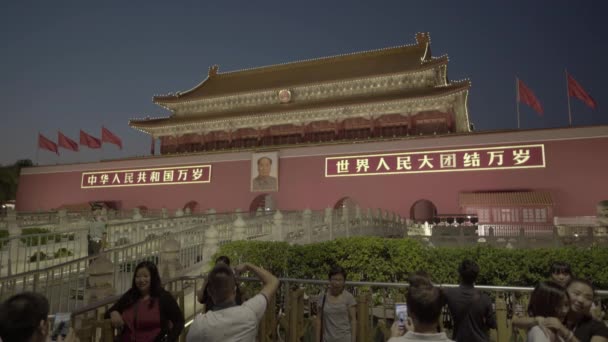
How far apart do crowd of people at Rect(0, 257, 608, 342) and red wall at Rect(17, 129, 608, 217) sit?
15.5m

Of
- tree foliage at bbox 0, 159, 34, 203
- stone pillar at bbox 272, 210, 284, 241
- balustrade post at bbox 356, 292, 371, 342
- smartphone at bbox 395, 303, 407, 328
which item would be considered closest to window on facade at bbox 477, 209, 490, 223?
stone pillar at bbox 272, 210, 284, 241

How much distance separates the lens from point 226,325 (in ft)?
8.27

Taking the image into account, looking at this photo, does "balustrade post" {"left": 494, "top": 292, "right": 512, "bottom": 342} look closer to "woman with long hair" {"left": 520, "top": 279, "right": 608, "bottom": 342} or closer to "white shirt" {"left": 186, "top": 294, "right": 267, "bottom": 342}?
"woman with long hair" {"left": 520, "top": 279, "right": 608, "bottom": 342}

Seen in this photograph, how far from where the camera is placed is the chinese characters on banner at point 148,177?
25.1 metres

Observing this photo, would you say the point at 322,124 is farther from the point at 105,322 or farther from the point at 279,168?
the point at 105,322

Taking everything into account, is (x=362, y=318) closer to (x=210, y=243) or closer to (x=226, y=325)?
(x=226, y=325)

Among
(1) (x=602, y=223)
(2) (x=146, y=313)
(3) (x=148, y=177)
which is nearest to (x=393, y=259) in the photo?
(2) (x=146, y=313)

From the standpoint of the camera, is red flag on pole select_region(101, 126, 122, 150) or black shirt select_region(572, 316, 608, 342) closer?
black shirt select_region(572, 316, 608, 342)

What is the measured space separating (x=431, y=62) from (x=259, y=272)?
24166 mm

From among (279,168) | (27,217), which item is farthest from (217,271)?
(27,217)

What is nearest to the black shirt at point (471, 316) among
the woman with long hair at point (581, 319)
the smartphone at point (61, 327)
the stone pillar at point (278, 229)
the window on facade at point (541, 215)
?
the woman with long hair at point (581, 319)

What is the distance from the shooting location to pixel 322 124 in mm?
26859

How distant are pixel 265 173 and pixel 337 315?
19629 mm

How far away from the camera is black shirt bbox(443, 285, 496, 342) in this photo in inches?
132
